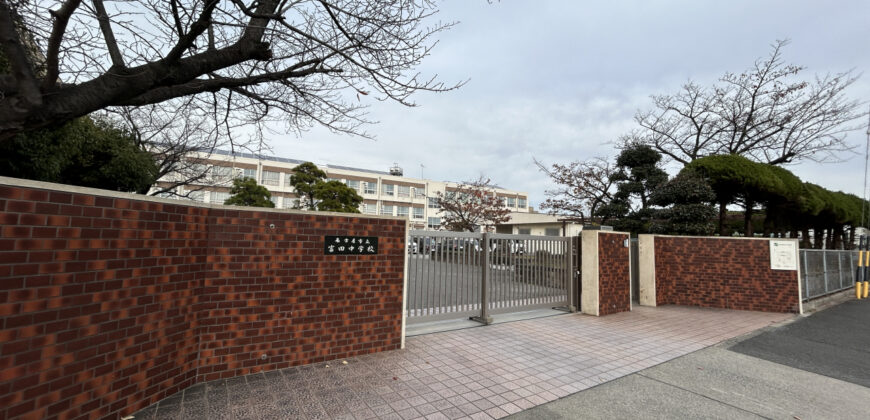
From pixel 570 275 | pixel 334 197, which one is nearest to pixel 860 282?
pixel 570 275

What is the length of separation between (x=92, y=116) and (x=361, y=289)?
26.8ft

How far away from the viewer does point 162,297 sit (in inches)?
118

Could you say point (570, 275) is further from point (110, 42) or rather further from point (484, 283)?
point (110, 42)

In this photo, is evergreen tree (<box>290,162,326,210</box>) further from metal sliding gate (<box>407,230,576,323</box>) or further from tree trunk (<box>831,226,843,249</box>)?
tree trunk (<box>831,226,843,249</box>)

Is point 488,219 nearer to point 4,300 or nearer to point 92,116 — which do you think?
point 92,116

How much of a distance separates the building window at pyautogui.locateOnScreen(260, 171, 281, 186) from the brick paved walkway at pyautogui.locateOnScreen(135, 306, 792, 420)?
4523 cm

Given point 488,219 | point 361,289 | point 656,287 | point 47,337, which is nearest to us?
point 47,337

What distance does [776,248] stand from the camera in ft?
26.1

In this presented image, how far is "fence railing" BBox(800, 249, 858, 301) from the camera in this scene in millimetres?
8500

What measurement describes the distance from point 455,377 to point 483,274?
2589 millimetres

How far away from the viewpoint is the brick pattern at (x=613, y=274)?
7312 millimetres

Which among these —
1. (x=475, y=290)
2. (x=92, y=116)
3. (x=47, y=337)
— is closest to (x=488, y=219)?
(x=475, y=290)

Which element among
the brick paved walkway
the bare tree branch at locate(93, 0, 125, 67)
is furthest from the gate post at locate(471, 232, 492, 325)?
the bare tree branch at locate(93, 0, 125, 67)

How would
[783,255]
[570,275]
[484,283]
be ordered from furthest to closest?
[783,255], [570,275], [484,283]
